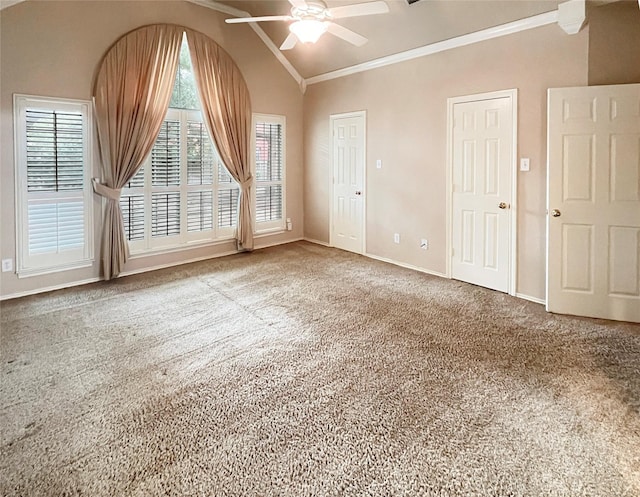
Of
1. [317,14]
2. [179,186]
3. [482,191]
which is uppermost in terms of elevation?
[317,14]

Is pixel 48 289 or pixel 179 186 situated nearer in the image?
pixel 48 289

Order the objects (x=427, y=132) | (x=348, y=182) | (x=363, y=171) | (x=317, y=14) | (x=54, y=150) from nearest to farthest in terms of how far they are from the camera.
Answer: (x=317, y=14) < (x=54, y=150) < (x=427, y=132) < (x=363, y=171) < (x=348, y=182)

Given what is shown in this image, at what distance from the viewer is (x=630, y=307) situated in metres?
3.47

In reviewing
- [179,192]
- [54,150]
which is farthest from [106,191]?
[179,192]

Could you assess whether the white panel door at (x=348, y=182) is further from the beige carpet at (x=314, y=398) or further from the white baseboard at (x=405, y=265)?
the beige carpet at (x=314, y=398)

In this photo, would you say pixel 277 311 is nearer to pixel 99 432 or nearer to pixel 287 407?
pixel 287 407

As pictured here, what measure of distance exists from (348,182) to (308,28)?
2.99 meters

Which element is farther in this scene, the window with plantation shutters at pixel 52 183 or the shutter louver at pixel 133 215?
the shutter louver at pixel 133 215

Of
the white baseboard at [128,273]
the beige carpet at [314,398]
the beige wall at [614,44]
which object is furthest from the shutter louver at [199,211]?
the beige wall at [614,44]

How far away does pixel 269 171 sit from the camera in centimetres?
636

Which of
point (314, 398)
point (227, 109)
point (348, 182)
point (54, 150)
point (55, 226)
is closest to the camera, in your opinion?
point (314, 398)

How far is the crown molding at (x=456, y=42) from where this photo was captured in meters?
3.73

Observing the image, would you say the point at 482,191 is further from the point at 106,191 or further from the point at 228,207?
the point at 106,191

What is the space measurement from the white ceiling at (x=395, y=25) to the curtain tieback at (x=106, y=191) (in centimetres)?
289
